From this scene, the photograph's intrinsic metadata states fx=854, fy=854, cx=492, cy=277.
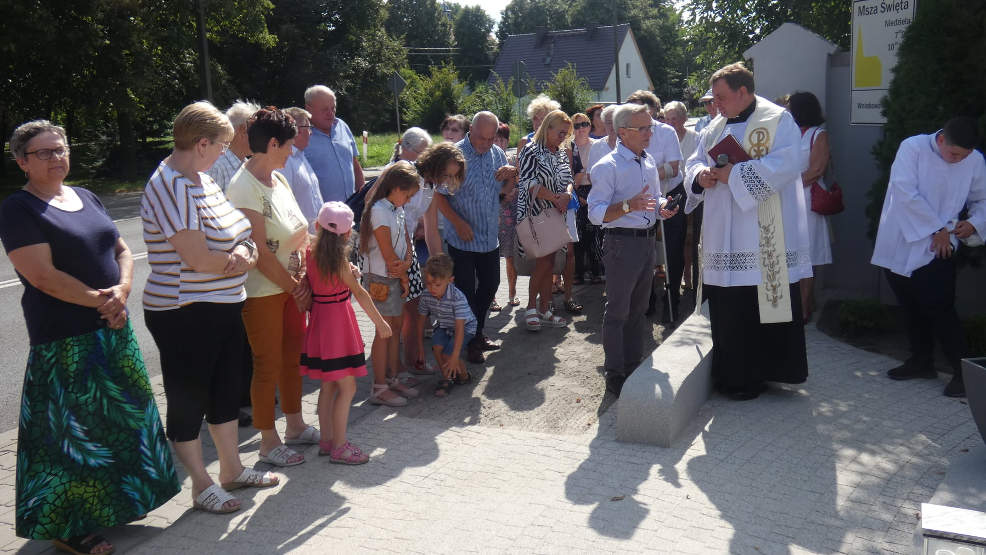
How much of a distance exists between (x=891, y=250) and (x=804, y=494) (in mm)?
2588

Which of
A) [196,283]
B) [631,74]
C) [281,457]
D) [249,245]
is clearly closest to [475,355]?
[281,457]

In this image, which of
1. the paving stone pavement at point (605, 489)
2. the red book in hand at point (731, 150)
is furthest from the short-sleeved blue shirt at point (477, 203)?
the red book in hand at point (731, 150)

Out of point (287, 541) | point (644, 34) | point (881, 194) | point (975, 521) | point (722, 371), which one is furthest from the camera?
point (644, 34)

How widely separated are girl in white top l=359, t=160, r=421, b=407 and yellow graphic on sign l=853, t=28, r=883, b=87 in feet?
16.2

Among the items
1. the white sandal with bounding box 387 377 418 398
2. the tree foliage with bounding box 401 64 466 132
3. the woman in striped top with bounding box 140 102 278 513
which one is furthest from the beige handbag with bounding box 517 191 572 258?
the tree foliage with bounding box 401 64 466 132

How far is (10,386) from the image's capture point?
21.6 feet

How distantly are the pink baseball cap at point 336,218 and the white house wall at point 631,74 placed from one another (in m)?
60.3

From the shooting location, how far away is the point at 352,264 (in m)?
5.22

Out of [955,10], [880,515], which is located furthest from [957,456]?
[955,10]

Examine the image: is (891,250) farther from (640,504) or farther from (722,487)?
(640,504)

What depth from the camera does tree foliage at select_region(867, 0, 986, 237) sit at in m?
6.51

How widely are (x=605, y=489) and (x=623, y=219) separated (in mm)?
2170

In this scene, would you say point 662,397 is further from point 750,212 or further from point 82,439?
point 82,439

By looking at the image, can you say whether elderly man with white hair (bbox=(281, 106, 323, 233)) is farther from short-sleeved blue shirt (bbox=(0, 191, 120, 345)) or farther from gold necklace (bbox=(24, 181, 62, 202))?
gold necklace (bbox=(24, 181, 62, 202))
